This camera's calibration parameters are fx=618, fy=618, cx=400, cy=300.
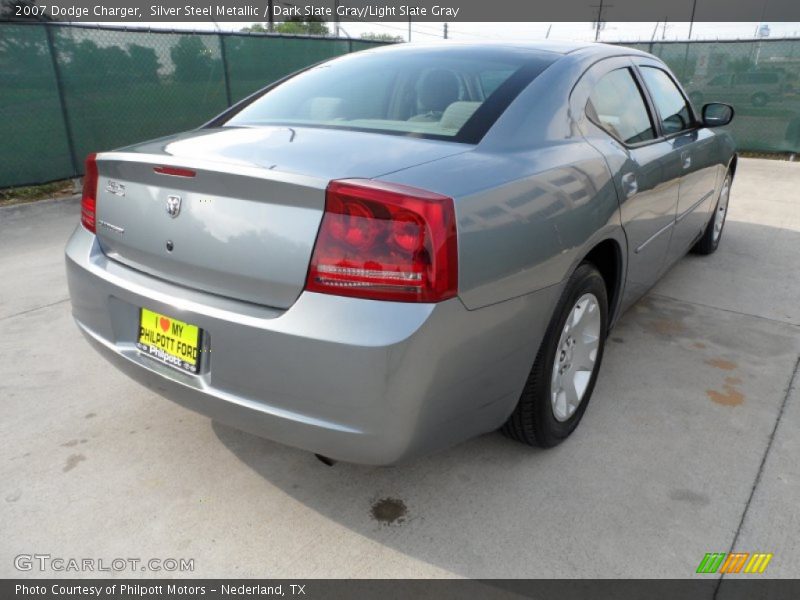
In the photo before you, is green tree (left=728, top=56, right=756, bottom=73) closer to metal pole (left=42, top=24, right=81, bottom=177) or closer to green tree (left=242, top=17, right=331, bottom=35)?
metal pole (left=42, top=24, right=81, bottom=177)

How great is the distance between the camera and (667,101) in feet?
11.7

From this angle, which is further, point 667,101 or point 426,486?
point 667,101

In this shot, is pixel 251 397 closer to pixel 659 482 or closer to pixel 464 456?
pixel 464 456

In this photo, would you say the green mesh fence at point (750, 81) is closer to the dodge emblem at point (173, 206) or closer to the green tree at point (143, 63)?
the green tree at point (143, 63)

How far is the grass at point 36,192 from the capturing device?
6.85 meters

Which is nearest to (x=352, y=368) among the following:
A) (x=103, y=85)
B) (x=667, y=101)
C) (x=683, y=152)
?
(x=683, y=152)

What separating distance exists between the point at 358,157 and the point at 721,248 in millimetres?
4455

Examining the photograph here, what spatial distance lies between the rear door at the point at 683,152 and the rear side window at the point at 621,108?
195 millimetres

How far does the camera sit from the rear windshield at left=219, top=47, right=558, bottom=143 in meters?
2.16

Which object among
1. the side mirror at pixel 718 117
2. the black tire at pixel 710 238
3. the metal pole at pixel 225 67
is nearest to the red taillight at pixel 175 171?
the side mirror at pixel 718 117

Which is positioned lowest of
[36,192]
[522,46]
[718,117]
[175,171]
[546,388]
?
[36,192]

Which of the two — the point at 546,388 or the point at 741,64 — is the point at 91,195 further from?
the point at 741,64

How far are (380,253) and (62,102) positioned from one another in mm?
6857

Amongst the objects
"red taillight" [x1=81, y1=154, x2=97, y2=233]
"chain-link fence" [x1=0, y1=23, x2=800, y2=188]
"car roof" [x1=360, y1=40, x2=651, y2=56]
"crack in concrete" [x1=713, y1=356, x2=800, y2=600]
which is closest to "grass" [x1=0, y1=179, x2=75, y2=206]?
"chain-link fence" [x1=0, y1=23, x2=800, y2=188]
